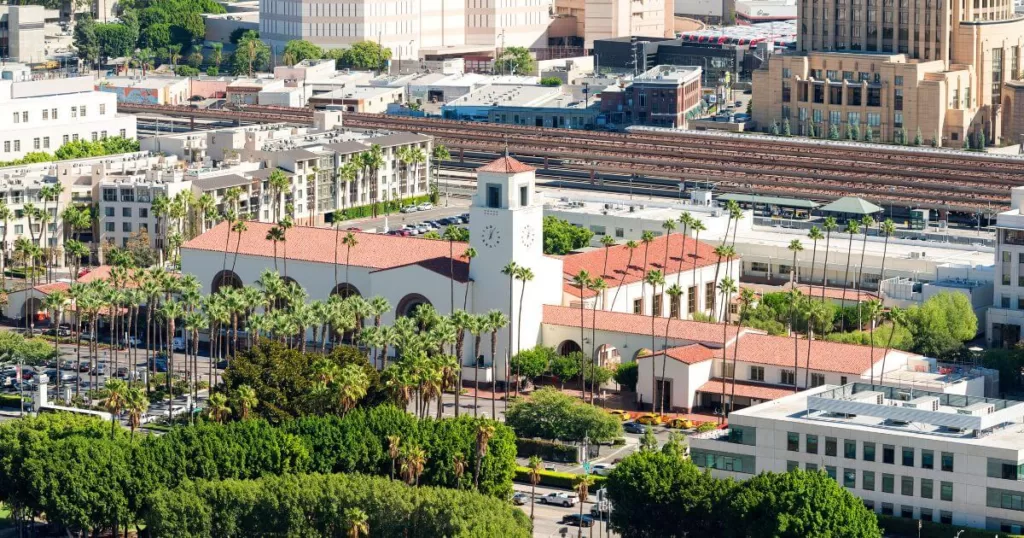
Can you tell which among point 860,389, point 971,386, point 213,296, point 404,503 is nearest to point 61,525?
point 404,503

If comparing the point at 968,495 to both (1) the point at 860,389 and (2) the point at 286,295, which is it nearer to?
(1) the point at 860,389

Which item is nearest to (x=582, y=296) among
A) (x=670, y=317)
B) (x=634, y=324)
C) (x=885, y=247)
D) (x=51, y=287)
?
(x=634, y=324)

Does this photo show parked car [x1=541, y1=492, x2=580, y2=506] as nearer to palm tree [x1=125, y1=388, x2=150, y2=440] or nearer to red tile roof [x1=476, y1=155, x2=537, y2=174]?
palm tree [x1=125, y1=388, x2=150, y2=440]

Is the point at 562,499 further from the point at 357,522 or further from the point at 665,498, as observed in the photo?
the point at 357,522

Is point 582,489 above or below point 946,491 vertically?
below

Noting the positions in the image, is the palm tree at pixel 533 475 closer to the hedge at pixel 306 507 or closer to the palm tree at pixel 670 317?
the hedge at pixel 306 507

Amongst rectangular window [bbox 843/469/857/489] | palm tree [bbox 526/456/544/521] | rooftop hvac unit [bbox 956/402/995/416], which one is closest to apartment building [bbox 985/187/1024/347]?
rooftop hvac unit [bbox 956/402/995/416]
